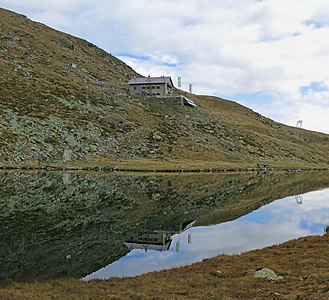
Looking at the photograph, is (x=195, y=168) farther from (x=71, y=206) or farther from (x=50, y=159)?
(x=71, y=206)

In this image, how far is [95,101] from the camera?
458ft

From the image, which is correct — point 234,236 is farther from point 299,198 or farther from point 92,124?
point 92,124

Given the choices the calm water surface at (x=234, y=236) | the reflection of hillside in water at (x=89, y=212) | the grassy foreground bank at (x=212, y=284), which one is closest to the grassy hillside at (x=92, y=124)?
the reflection of hillside in water at (x=89, y=212)

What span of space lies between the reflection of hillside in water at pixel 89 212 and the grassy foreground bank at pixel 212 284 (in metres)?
3.44

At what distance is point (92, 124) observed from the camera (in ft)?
392

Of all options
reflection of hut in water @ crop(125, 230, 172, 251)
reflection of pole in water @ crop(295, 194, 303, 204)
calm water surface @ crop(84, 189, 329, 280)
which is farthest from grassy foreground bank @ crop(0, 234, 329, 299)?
reflection of pole in water @ crop(295, 194, 303, 204)

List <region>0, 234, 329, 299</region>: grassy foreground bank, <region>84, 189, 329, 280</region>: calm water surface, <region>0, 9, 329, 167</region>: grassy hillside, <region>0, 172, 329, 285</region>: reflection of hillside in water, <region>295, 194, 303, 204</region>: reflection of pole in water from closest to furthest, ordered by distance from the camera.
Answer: <region>0, 234, 329, 299</region>: grassy foreground bank → <region>0, 172, 329, 285</region>: reflection of hillside in water → <region>84, 189, 329, 280</region>: calm water surface → <region>295, 194, 303, 204</region>: reflection of pole in water → <region>0, 9, 329, 167</region>: grassy hillside

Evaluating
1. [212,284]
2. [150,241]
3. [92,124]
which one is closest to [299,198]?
[150,241]

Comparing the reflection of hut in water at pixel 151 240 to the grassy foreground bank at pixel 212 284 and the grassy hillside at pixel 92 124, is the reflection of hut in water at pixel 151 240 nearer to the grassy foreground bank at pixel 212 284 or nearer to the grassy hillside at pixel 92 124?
the grassy foreground bank at pixel 212 284

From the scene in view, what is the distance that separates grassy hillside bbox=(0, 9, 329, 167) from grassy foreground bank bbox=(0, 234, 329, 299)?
236 feet

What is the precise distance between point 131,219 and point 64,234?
954cm

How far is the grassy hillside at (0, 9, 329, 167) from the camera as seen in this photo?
101 metres

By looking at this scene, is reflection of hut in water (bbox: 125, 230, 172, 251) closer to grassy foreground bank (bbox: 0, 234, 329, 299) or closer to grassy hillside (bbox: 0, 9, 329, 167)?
grassy foreground bank (bbox: 0, 234, 329, 299)

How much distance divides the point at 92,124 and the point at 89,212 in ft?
259
